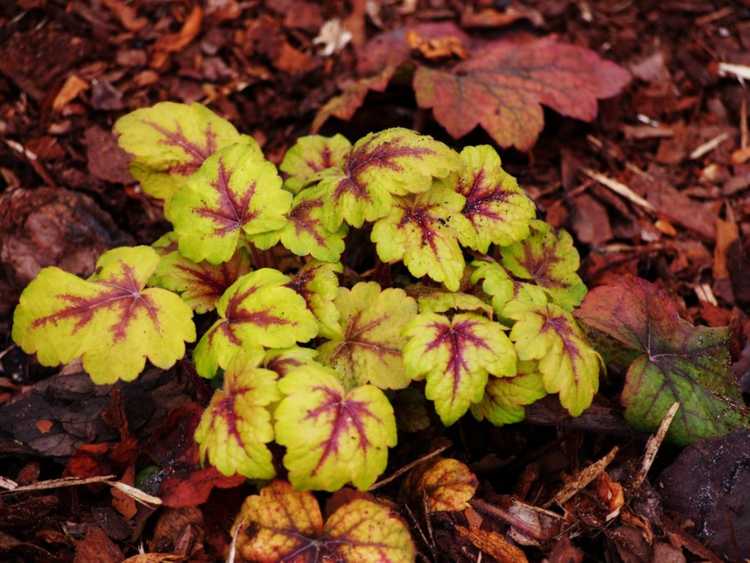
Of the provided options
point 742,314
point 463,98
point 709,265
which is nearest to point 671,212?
point 709,265

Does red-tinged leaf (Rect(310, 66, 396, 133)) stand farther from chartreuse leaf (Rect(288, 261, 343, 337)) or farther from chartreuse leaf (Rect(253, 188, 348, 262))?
chartreuse leaf (Rect(288, 261, 343, 337))

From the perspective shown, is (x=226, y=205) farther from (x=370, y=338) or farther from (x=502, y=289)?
(x=502, y=289)

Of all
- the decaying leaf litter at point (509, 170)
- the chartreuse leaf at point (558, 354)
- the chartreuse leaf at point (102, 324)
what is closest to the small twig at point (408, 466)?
the decaying leaf litter at point (509, 170)

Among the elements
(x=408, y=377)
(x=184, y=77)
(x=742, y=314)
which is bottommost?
(x=742, y=314)

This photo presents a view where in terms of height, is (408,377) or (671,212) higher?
(408,377)

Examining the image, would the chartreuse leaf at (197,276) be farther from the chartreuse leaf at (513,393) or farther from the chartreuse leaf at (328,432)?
the chartreuse leaf at (513,393)

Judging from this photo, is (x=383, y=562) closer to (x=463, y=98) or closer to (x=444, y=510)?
(x=444, y=510)

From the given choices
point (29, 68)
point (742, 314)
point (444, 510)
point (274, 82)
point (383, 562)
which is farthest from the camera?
point (274, 82)
